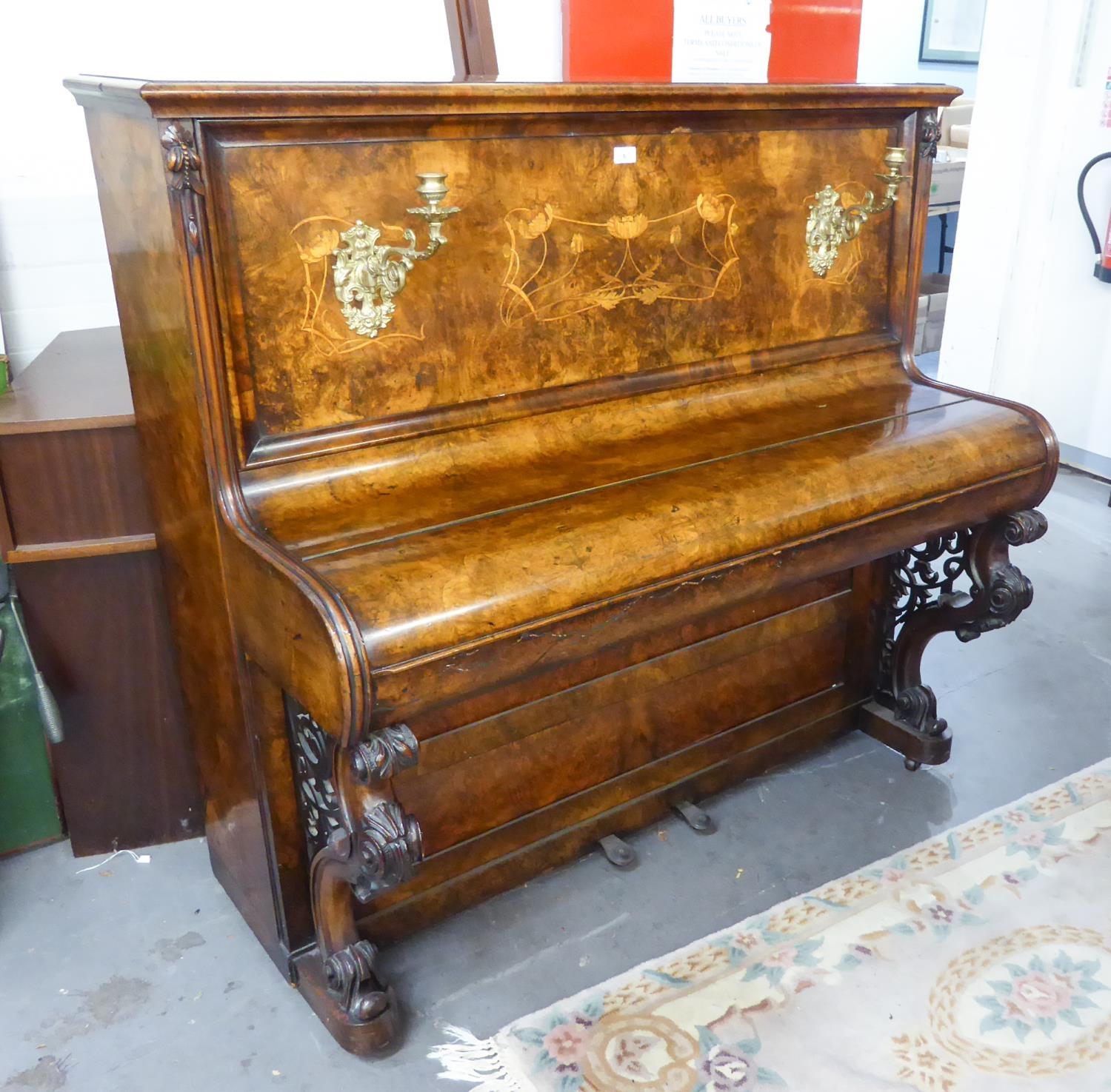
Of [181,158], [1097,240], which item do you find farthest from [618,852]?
[1097,240]

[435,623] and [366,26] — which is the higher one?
[366,26]

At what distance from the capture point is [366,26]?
2385 millimetres

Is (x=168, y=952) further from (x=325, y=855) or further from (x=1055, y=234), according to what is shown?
(x=1055, y=234)

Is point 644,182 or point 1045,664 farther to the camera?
point 1045,664

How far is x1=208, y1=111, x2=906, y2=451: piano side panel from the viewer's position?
1.54 metres

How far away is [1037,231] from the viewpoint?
4.13 metres

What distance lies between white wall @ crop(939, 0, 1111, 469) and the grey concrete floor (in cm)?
183

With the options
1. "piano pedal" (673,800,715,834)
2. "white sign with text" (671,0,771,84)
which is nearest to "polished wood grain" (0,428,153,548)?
"piano pedal" (673,800,715,834)

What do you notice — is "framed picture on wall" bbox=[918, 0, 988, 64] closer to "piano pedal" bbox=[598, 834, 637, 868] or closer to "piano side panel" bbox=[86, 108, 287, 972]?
"piano pedal" bbox=[598, 834, 637, 868]

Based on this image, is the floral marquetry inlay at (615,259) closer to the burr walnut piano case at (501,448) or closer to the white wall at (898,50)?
the burr walnut piano case at (501,448)

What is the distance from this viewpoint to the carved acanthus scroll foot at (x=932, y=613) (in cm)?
224

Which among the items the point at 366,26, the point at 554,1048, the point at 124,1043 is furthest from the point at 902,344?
the point at 124,1043

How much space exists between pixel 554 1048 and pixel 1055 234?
3.56m

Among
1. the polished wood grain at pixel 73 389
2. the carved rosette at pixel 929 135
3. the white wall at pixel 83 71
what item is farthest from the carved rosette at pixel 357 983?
the carved rosette at pixel 929 135
